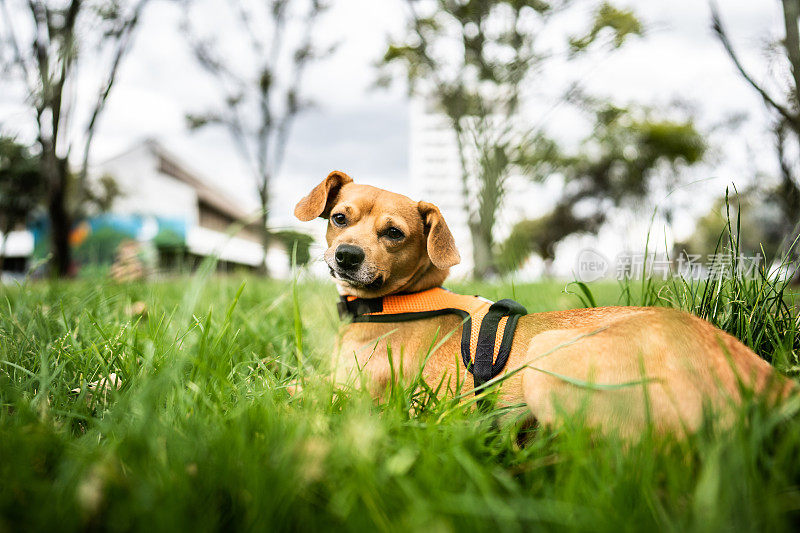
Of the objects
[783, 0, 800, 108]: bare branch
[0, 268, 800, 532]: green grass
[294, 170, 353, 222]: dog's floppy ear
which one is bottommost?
[0, 268, 800, 532]: green grass

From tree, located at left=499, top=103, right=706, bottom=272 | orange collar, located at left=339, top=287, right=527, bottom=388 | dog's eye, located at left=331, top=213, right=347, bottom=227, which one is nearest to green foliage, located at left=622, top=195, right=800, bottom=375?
orange collar, located at left=339, top=287, right=527, bottom=388

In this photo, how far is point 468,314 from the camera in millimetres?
2457

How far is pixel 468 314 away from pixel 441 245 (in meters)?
0.54

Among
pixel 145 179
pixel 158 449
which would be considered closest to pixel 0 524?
pixel 158 449

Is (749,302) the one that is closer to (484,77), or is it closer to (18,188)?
(484,77)

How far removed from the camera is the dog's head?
106 inches

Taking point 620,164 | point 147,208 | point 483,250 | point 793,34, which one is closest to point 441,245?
point 793,34

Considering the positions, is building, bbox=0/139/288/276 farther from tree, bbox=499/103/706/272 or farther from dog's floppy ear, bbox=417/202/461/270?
dog's floppy ear, bbox=417/202/461/270

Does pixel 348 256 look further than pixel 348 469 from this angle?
Yes

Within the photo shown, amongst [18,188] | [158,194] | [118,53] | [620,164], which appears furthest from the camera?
[158,194]

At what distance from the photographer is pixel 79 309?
3018mm

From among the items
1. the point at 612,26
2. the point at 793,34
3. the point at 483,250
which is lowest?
the point at 483,250

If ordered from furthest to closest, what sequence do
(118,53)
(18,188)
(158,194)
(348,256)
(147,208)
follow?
(158,194), (147,208), (18,188), (118,53), (348,256)

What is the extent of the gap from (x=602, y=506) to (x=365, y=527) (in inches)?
22.9
